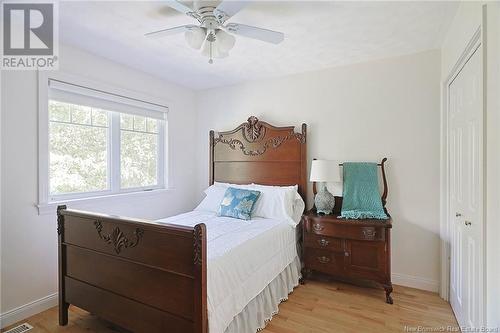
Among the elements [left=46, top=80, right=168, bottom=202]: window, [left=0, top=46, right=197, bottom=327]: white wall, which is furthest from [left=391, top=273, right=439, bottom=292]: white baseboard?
[left=0, top=46, right=197, bottom=327]: white wall

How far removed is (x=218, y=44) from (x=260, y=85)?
5.44 ft

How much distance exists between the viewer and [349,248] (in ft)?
8.67

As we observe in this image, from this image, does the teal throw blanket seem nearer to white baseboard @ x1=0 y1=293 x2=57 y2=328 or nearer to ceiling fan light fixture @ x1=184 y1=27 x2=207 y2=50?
ceiling fan light fixture @ x1=184 y1=27 x2=207 y2=50

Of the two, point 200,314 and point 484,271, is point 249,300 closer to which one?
point 200,314

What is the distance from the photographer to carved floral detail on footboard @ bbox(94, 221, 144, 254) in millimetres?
1743

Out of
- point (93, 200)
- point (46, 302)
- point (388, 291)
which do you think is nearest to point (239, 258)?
point (388, 291)

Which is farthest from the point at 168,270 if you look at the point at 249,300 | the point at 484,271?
the point at 484,271

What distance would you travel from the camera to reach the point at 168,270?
1.61 metres

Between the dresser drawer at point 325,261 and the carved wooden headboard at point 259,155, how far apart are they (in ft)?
2.33

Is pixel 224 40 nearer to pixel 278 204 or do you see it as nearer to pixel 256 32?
pixel 256 32

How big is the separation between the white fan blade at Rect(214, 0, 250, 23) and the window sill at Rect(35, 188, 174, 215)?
2202mm

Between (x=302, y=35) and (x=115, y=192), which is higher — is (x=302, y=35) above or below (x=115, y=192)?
above

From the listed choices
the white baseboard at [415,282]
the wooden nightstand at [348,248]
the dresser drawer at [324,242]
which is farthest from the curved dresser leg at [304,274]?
the white baseboard at [415,282]

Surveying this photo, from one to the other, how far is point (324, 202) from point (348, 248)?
526mm
